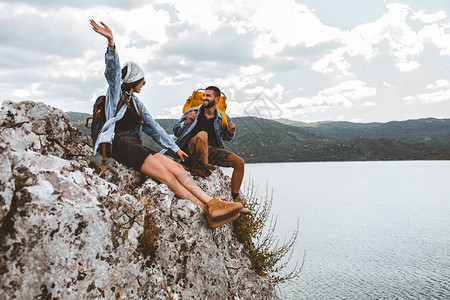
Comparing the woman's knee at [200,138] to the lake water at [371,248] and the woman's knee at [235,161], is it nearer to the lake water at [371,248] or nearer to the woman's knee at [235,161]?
the woman's knee at [235,161]

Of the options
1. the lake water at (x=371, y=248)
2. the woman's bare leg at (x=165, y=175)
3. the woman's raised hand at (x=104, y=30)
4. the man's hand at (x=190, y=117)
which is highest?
the woman's raised hand at (x=104, y=30)

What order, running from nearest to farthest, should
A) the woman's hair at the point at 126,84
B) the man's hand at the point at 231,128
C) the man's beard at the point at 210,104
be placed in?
the woman's hair at the point at 126,84
the man's beard at the point at 210,104
the man's hand at the point at 231,128

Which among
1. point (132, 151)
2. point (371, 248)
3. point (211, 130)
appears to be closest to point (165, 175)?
point (132, 151)

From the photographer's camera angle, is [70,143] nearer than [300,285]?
Yes

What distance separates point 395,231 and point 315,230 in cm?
768

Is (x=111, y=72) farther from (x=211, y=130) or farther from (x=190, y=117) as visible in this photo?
(x=211, y=130)

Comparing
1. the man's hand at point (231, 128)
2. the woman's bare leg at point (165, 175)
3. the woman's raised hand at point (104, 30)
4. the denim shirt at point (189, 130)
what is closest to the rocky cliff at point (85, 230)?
the woman's bare leg at point (165, 175)

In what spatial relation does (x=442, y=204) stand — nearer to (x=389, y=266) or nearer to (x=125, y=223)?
(x=389, y=266)

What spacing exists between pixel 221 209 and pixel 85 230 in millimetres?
2128

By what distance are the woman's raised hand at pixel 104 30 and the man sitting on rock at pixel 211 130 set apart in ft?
7.27

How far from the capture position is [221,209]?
4.99 m

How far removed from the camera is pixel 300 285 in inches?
717

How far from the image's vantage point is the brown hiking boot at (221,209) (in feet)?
16.2

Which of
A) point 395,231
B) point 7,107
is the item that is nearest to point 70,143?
point 7,107
